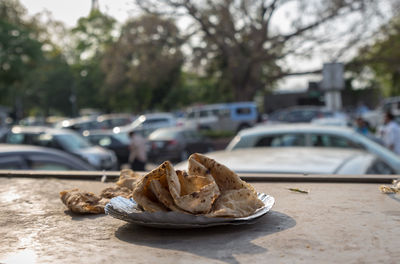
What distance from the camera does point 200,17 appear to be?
79.9 feet

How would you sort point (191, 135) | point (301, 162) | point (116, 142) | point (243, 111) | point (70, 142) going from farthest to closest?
1. point (243, 111)
2. point (191, 135)
3. point (116, 142)
4. point (70, 142)
5. point (301, 162)

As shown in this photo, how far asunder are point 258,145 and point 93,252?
512 cm

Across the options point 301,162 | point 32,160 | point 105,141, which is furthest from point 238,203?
point 105,141

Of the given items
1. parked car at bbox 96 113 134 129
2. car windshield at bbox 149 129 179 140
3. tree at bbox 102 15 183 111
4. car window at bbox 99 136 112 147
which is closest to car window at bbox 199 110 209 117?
tree at bbox 102 15 183 111

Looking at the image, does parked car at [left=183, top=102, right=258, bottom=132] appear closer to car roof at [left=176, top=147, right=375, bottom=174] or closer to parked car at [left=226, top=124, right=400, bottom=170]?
parked car at [left=226, top=124, right=400, bottom=170]

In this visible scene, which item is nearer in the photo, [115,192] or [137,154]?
[115,192]

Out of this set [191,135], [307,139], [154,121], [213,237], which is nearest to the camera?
[213,237]

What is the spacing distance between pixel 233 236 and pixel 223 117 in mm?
30814

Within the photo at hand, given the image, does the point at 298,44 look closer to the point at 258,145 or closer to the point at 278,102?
the point at 258,145

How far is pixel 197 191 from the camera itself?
212cm

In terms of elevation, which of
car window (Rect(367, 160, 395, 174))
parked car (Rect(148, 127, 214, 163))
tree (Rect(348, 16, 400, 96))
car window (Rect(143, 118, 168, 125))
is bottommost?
parked car (Rect(148, 127, 214, 163))

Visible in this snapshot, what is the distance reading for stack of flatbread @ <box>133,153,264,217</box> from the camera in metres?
2.06

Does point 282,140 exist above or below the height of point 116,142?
above

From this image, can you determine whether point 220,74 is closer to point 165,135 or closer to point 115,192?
point 165,135
